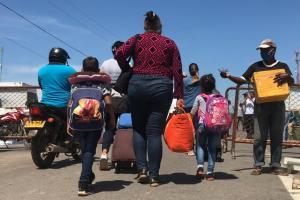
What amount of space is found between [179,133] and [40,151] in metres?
2.45

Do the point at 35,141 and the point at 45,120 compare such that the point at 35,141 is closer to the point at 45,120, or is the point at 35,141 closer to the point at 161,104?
the point at 45,120

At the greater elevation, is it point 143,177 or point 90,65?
point 90,65

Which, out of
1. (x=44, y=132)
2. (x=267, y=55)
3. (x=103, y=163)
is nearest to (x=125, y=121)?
(x=103, y=163)

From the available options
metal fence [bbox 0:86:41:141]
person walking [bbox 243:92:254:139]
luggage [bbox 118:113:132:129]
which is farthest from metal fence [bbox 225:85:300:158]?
metal fence [bbox 0:86:41:141]

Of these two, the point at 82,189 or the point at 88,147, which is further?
the point at 88,147

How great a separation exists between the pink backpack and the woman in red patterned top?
1.94ft

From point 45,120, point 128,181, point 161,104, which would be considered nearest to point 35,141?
point 45,120

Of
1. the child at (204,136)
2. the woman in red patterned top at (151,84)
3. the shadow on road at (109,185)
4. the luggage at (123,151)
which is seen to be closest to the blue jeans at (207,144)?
the child at (204,136)

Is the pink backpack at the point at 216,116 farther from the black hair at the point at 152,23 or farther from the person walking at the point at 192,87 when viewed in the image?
the person walking at the point at 192,87

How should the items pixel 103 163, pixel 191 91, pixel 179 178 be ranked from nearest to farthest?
pixel 179 178, pixel 103 163, pixel 191 91

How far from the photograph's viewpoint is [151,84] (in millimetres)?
6098

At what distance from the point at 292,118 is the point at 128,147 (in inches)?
352

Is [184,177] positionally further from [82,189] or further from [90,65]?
[90,65]

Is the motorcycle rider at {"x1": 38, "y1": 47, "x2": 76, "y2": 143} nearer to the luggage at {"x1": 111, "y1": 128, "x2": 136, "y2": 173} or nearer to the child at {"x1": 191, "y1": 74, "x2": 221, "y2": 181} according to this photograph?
the luggage at {"x1": 111, "y1": 128, "x2": 136, "y2": 173}
